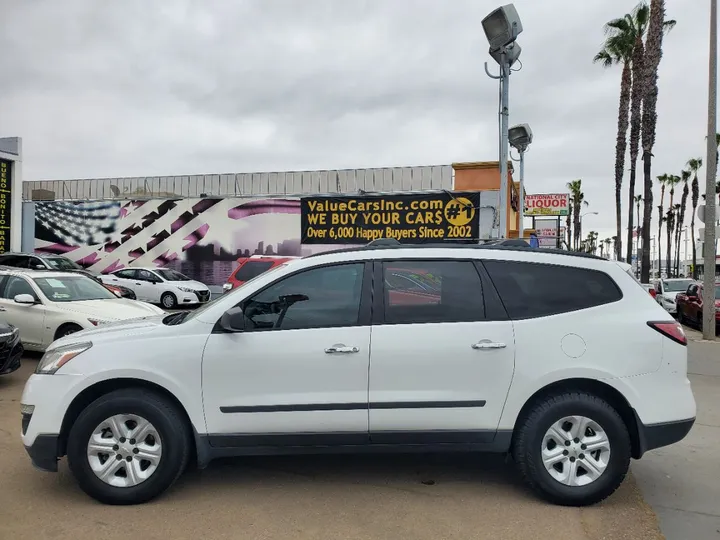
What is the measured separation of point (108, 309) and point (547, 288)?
711cm

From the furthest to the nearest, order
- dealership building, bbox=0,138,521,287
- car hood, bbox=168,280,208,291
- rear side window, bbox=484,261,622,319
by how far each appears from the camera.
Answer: dealership building, bbox=0,138,521,287
car hood, bbox=168,280,208,291
rear side window, bbox=484,261,622,319

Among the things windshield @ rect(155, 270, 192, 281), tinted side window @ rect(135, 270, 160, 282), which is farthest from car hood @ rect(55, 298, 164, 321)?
windshield @ rect(155, 270, 192, 281)

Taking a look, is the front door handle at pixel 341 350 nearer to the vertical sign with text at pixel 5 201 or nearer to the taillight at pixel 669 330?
the taillight at pixel 669 330

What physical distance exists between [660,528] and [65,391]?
395 centimetres

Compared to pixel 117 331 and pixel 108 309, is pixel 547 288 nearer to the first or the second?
pixel 117 331

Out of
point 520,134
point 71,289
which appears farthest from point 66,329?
point 520,134

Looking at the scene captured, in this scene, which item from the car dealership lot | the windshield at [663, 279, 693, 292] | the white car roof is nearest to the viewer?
the car dealership lot

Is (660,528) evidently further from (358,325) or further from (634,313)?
(358,325)

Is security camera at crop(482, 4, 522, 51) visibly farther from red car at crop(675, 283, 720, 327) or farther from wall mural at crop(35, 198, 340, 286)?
wall mural at crop(35, 198, 340, 286)

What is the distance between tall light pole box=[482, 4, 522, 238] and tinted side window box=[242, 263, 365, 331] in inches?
267

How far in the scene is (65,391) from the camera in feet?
12.9

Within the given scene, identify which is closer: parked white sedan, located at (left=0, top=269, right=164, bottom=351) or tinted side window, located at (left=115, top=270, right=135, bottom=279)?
parked white sedan, located at (left=0, top=269, right=164, bottom=351)

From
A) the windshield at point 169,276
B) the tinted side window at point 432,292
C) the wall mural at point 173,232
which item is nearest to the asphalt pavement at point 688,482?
the tinted side window at point 432,292

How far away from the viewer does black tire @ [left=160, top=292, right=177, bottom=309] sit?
19.8 m
